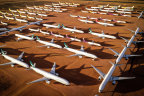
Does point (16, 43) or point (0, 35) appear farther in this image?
point (0, 35)

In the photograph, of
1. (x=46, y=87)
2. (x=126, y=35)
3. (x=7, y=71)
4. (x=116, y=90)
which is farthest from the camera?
(x=126, y=35)

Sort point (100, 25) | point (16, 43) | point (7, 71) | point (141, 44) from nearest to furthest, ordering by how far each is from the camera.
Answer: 1. point (7, 71)
2. point (141, 44)
3. point (16, 43)
4. point (100, 25)

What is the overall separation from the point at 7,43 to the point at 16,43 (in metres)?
4.07

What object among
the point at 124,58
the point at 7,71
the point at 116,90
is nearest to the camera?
the point at 116,90

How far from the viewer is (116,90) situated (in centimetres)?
2231

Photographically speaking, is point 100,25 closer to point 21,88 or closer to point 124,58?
point 124,58

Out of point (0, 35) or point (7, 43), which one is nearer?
point (7, 43)

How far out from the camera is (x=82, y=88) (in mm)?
23188

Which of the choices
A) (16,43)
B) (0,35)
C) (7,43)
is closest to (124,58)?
(16,43)

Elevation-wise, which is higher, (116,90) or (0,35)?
(0,35)

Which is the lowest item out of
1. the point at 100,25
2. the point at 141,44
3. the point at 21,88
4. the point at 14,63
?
the point at 21,88

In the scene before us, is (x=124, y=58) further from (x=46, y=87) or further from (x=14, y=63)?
(x=14, y=63)

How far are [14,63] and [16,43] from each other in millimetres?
16173

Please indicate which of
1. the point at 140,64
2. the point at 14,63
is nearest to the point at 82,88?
the point at 140,64
